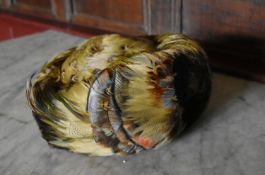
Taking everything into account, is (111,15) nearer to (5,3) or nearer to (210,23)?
(210,23)

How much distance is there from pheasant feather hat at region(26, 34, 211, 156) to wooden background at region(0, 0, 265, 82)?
325 millimetres

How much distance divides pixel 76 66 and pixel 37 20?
104 centimetres

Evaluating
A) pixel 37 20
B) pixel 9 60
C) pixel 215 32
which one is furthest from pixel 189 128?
pixel 37 20

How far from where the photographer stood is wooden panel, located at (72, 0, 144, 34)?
5.12 ft

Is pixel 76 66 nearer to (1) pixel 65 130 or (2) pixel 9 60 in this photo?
(1) pixel 65 130

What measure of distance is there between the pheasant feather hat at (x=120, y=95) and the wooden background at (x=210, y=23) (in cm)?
32

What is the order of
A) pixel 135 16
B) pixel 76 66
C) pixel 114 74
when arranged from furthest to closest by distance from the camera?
pixel 135 16, pixel 76 66, pixel 114 74

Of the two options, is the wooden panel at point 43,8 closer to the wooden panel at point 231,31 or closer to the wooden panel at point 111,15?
the wooden panel at point 111,15

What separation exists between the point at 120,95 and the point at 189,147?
0.24 m

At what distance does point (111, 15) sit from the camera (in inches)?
64.7

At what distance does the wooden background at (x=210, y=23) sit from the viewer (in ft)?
4.17

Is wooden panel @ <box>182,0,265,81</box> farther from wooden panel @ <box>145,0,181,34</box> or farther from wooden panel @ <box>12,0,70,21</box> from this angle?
wooden panel @ <box>12,0,70,21</box>

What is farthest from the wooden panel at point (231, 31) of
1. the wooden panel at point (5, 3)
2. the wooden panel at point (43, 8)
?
the wooden panel at point (5, 3)

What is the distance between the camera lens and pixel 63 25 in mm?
1862
